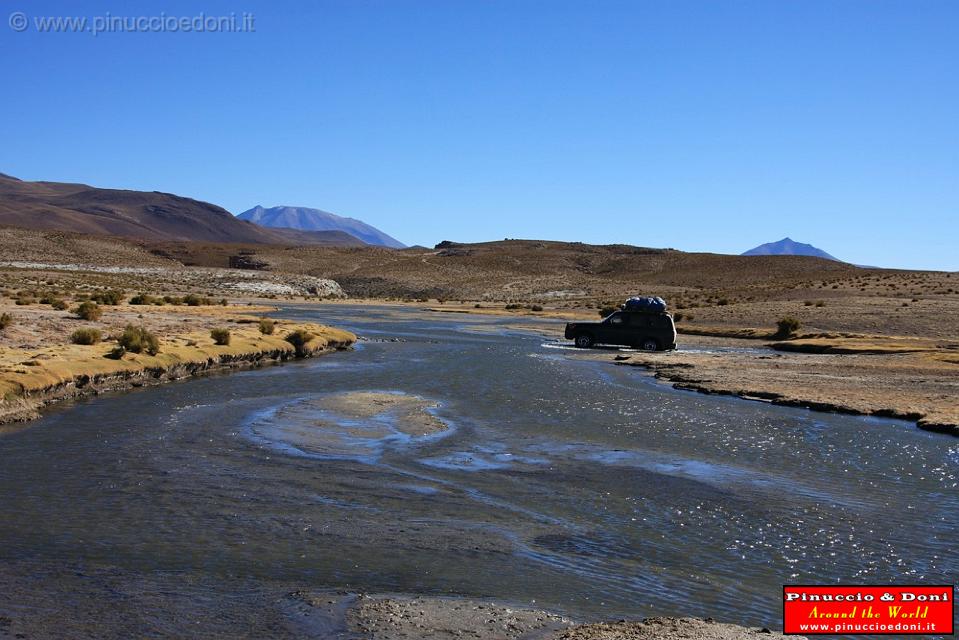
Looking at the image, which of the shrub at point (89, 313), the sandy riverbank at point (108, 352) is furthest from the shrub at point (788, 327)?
the shrub at point (89, 313)

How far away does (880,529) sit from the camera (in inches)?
482

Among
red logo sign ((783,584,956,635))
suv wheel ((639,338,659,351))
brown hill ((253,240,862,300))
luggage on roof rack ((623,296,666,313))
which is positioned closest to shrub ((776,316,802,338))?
luggage on roof rack ((623,296,666,313))

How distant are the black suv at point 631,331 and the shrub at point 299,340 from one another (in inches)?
532

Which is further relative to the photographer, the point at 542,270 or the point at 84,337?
the point at 542,270

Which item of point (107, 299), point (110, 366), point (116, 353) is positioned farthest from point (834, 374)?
point (107, 299)

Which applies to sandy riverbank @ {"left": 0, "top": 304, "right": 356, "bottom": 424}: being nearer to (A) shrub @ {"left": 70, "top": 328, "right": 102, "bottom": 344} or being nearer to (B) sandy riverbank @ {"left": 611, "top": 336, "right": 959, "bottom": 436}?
(A) shrub @ {"left": 70, "top": 328, "right": 102, "bottom": 344}

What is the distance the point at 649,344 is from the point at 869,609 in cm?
3413

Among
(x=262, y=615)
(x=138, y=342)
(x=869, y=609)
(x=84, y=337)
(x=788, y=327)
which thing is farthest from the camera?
(x=788, y=327)

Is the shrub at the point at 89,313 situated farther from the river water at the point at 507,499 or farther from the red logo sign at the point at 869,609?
the red logo sign at the point at 869,609

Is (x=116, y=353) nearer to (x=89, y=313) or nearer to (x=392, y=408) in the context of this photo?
(x=392, y=408)

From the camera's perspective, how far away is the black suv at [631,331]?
42.4 m

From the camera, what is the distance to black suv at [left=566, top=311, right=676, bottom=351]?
4244cm

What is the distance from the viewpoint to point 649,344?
1687 inches

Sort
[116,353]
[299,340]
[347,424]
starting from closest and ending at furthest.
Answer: [347,424], [116,353], [299,340]
